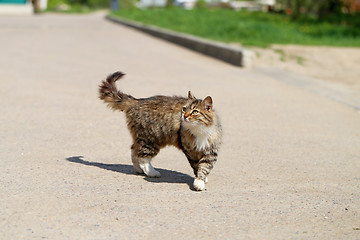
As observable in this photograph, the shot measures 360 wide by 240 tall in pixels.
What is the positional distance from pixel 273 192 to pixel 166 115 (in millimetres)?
1308

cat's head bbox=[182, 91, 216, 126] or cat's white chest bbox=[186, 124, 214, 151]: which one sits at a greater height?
cat's head bbox=[182, 91, 216, 126]

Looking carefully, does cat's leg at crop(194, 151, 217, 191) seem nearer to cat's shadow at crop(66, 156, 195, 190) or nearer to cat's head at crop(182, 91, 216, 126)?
cat's shadow at crop(66, 156, 195, 190)

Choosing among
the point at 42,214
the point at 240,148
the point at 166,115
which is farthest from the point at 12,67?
the point at 42,214

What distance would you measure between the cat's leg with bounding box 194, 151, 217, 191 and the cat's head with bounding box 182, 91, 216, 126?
0.35 meters

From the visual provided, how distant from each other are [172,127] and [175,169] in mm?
873

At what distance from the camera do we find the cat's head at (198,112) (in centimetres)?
569

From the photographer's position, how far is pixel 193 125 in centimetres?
578

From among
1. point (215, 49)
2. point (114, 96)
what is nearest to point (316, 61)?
point (215, 49)

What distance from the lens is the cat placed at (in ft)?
19.1

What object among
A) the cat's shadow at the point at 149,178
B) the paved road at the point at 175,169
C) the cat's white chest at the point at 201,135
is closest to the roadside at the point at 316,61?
the paved road at the point at 175,169

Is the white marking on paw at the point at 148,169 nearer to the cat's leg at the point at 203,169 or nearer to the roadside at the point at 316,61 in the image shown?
the cat's leg at the point at 203,169

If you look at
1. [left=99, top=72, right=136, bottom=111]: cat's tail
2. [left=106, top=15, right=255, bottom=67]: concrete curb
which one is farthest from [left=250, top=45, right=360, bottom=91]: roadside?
[left=99, top=72, right=136, bottom=111]: cat's tail

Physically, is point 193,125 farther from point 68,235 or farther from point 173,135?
point 68,235

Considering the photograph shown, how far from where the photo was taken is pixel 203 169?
5.93 metres
